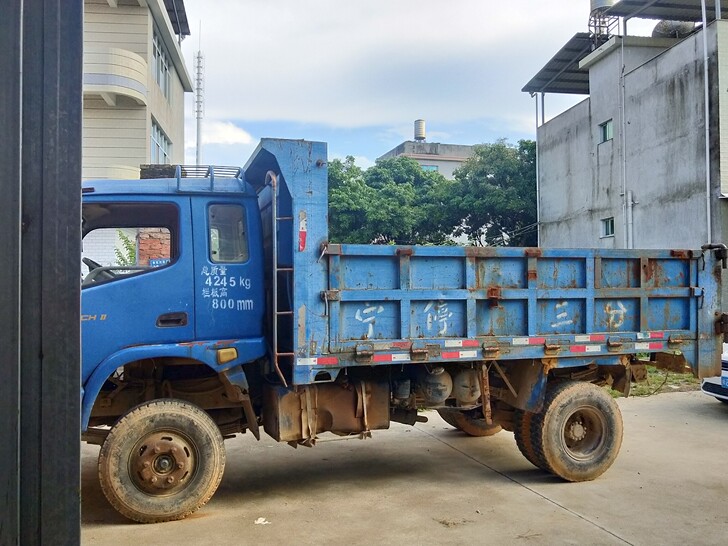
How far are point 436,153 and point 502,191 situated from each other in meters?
14.7

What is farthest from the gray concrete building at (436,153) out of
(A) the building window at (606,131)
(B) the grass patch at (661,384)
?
(B) the grass patch at (661,384)

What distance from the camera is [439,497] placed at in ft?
18.2

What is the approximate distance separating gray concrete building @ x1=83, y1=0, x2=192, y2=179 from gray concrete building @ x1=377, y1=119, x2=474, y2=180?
23.3 meters

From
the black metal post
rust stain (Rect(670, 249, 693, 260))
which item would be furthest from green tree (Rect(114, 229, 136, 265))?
the black metal post

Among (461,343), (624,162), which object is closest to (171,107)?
(624,162)

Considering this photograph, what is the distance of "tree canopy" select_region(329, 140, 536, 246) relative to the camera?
82.2ft

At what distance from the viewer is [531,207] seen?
24.7 meters

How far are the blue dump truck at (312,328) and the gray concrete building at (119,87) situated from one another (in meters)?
9.25

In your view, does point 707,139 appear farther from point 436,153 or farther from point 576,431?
point 436,153

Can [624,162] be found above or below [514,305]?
above

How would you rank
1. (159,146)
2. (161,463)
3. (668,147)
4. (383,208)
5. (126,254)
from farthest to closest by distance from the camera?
1. (383,208)
2. (159,146)
3. (668,147)
4. (126,254)
5. (161,463)

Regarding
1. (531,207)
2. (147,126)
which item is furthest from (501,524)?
(531,207)

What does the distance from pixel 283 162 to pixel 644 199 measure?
1421 cm

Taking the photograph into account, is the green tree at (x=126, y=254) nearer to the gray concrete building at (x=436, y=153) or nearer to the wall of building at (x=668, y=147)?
the wall of building at (x=668, y=147)
